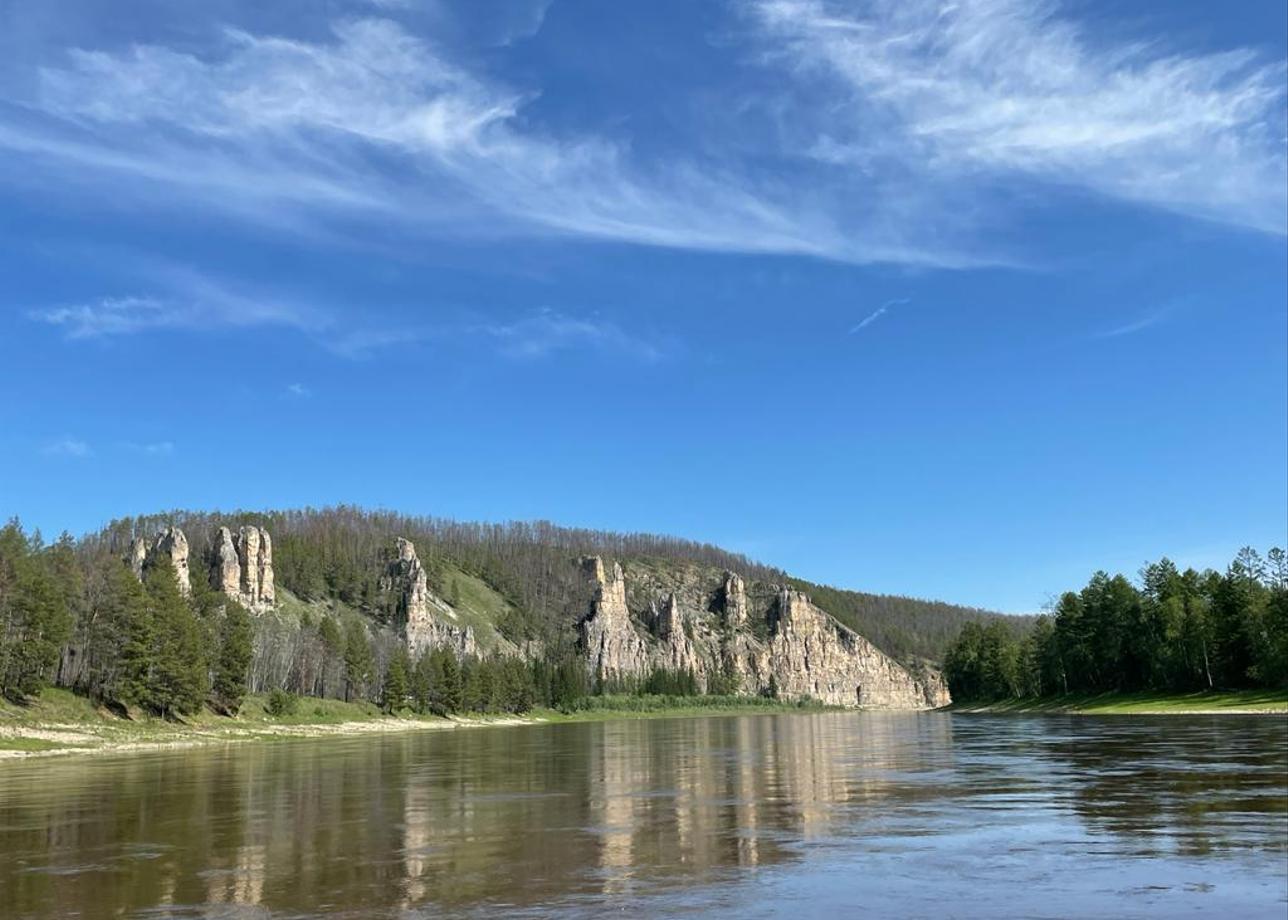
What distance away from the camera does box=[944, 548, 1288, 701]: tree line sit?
102 meters

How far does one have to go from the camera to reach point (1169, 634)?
110750 millimetres

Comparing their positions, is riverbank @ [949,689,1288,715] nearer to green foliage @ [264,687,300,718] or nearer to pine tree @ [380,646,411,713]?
pine tree @ [380,646,411,713]

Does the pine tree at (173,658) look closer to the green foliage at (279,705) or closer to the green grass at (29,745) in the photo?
the green foliage at (279,705)

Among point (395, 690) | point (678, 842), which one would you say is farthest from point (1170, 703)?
point (395, 690)

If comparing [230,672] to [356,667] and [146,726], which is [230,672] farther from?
[356,667]

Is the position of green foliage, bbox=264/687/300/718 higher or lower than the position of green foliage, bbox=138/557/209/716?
lower

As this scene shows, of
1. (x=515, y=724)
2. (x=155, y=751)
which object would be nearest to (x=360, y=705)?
(x=515, y=724)

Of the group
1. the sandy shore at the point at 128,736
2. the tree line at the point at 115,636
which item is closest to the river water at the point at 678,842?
the sandy shore at the point at 128,736

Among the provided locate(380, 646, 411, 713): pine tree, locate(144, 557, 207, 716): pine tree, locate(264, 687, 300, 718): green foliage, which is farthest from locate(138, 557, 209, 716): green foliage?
locate(380, 646, 411, 713): pine tree

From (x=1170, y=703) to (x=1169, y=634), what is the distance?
847cm

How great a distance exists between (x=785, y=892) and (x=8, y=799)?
32128mm

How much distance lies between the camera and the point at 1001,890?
1616 cm

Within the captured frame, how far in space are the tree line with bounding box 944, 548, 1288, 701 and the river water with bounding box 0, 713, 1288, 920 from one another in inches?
2544

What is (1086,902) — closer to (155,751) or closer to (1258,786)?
(1258,786)
